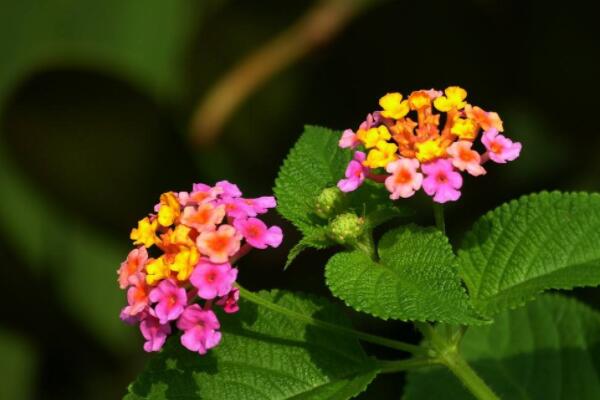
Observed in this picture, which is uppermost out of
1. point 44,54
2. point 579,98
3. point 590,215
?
point 44,54

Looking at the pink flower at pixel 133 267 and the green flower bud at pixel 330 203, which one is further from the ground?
the green flower bud at pixel 330 203

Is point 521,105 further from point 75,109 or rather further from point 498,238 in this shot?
point 498,238

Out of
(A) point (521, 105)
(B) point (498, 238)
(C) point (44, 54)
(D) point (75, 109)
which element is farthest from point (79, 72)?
(B) point (498, 238)

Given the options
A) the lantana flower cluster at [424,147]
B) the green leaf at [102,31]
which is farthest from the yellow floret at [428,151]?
the green leaf at [102,31]

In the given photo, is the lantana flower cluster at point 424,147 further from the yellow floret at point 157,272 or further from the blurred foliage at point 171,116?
the blurred foliage at point 171,116

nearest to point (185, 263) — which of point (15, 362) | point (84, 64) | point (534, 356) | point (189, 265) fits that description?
point (189, 265)

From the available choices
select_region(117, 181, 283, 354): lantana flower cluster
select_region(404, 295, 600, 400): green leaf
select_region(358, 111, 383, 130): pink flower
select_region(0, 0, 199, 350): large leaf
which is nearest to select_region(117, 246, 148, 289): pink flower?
select_region(117, 181, 283, 354): lantana flower cluster
